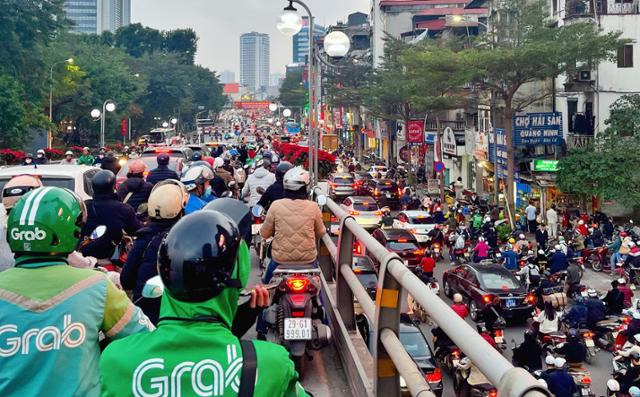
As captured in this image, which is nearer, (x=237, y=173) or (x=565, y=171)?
(x=237, y=173)

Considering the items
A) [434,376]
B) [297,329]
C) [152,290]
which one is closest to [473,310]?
[434,376]

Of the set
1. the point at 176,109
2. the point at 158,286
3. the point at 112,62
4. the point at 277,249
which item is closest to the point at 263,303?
the point at 158,286

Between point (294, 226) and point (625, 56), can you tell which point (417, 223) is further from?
point (294, 226)

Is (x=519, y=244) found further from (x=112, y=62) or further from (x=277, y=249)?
(x=112, y=62)

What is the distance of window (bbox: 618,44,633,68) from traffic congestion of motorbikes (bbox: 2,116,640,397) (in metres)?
6.72

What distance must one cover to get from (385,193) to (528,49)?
1186 cm

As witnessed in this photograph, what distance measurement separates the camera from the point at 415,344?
11.8m

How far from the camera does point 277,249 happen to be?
7.03 meters

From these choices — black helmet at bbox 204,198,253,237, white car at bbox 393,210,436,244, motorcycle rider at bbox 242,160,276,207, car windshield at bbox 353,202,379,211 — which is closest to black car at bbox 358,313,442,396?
motorcycle rider at bbox 242,160,276,207

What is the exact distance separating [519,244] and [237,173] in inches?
357

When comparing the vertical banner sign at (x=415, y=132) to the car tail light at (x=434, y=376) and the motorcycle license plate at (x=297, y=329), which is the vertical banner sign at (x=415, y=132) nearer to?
the car tail light at (x=434, y=376)

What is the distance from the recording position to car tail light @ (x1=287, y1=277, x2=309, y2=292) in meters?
6.68

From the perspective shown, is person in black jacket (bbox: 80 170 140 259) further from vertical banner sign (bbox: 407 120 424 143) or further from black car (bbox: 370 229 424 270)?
vertical banner sign (bbox: 407 120 424 143)

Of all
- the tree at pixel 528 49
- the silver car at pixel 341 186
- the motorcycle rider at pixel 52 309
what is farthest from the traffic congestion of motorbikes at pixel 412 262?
the tree at pixel 528 49
